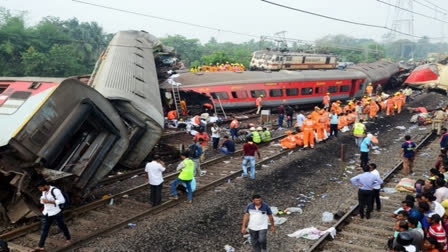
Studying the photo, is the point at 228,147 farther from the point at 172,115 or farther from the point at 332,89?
the point at 332,89

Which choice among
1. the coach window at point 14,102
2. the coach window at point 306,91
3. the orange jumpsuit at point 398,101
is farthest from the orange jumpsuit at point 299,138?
the orange jumpsuit at point 398,101

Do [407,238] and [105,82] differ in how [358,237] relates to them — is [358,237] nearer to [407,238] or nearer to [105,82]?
[407,238]

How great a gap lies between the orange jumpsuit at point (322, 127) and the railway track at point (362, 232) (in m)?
5.70

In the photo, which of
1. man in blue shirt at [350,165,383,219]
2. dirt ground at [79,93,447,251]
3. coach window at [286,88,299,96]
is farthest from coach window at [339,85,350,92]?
man in blue shirt at [350,165,383,219]

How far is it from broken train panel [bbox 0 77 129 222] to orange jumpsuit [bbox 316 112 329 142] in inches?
341

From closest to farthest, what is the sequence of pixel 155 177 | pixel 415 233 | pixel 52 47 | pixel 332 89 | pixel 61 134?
pixel 415 233
pixel 61 134
pixel 155 177
pixel 332 89
pixel 52 47

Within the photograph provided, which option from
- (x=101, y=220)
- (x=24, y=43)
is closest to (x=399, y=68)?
(x=101, y=220)

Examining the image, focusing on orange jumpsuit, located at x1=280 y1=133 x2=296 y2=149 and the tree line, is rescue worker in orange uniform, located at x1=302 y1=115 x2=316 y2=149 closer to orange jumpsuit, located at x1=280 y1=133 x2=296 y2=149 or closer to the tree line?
orange jumpsuit, located at x1=280 y1=133 x2=296 y2=149

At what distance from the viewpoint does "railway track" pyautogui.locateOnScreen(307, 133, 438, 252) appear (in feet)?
23.2

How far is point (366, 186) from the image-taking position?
807 centimetres

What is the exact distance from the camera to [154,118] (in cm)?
1021

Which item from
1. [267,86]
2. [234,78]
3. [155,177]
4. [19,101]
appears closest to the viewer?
[19,101]

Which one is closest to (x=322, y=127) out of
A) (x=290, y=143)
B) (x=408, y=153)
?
(x=290, y=143)

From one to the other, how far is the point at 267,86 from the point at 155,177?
13932 mm
